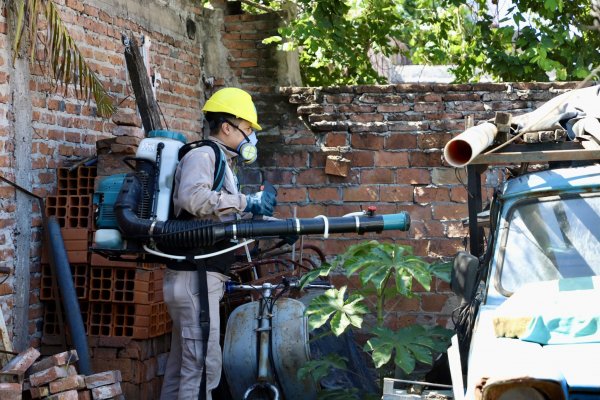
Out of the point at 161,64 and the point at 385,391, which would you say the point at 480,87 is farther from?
the point at 385,391

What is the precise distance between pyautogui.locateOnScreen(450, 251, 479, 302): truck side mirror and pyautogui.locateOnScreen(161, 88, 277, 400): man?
46.4 inches

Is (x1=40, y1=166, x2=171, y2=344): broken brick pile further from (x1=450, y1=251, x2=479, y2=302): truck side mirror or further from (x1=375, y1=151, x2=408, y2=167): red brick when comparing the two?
(x1=450, y1=251, x2=479, y2=302): truck side mirror

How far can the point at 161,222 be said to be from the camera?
546 centimetres

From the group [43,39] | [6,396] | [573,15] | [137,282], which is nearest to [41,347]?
[137,282]

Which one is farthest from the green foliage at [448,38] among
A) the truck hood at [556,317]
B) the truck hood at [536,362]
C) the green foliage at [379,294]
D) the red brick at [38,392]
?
the truck hood at [536,362]

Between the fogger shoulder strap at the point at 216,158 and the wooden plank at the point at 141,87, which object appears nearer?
the fogger shoulder strap at the point at 216,158

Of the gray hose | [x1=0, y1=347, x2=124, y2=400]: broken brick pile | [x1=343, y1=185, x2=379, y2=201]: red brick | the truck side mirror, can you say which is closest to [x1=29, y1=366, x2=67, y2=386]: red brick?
[x1=0, y1=347, x2=124, y2=400]: broken brick pile

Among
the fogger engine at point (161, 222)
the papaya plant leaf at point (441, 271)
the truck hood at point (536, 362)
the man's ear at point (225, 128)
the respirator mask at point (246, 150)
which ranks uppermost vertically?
the man's ear at point (225, 128)

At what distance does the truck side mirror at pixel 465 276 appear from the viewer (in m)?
5.08

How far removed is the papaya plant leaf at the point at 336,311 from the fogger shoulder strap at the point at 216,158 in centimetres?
89

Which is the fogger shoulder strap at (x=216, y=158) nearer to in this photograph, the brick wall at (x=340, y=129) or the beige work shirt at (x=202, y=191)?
the beige work shirt at (x=202, y=191)

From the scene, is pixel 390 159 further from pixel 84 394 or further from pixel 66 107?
pixel 84 394

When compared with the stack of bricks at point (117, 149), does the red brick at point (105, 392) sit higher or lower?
lower

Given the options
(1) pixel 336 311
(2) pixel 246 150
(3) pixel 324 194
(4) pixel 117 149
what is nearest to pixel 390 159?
(3) pixel 324 194
